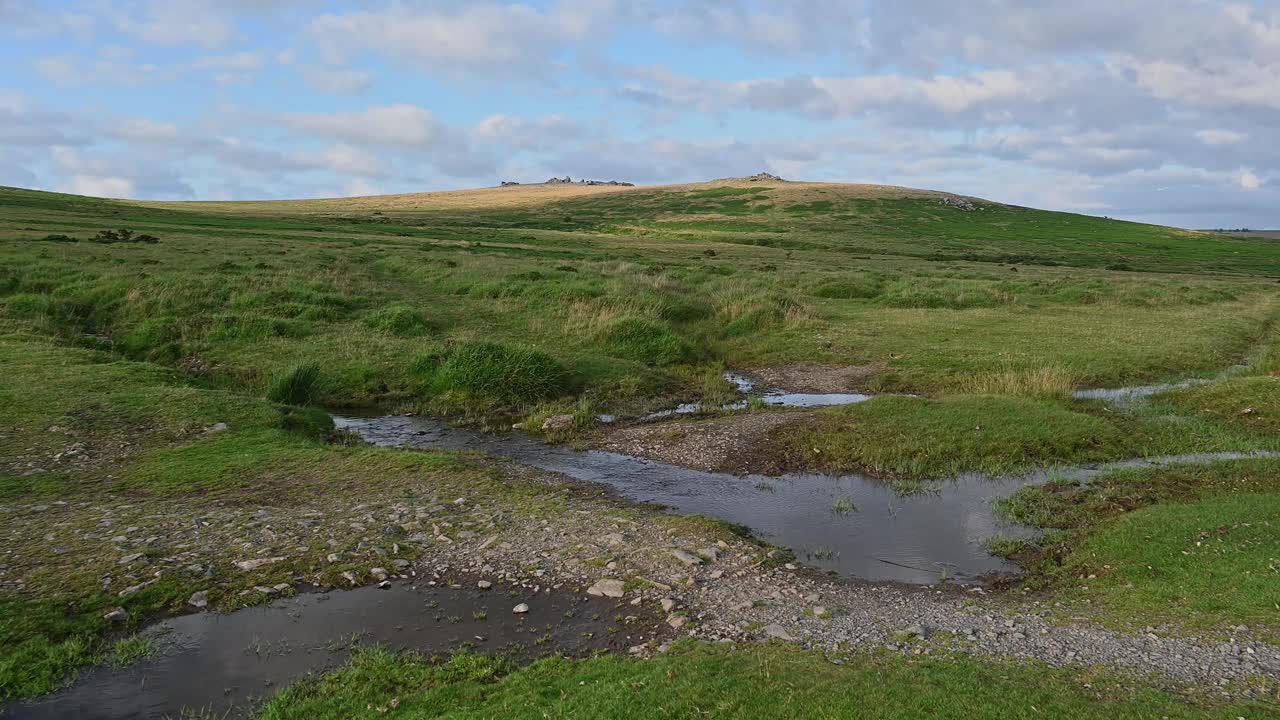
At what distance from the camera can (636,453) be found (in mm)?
17656

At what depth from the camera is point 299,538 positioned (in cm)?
1143

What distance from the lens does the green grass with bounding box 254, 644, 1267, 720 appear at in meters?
7.16

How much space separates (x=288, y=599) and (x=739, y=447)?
33.5ft

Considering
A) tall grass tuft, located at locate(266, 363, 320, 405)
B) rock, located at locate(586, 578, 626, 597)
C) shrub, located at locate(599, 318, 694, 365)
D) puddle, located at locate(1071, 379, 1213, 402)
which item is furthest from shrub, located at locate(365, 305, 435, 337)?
puddle, located at locate(1071, 379, 1213, 402)

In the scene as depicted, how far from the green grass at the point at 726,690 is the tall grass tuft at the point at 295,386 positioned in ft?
45.7

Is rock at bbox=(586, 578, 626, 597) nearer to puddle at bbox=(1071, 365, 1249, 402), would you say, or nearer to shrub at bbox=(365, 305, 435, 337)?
puddle at bbox=(1071, 365, 1249, 402)

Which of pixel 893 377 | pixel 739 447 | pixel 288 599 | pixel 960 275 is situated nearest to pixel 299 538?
pixel 288 599

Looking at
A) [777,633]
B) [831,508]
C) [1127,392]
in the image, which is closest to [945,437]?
[831,508]

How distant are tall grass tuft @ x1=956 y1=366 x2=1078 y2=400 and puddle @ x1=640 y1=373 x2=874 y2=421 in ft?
9.64

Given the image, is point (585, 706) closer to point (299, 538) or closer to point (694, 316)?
point (299, 538)

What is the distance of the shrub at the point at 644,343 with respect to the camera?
2743 centimetres

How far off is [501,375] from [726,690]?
15.7 meters

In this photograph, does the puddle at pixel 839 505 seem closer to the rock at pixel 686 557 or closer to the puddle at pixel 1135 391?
the rock at pixel 686 557

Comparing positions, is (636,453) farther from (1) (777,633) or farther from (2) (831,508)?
(1) (777,633)
